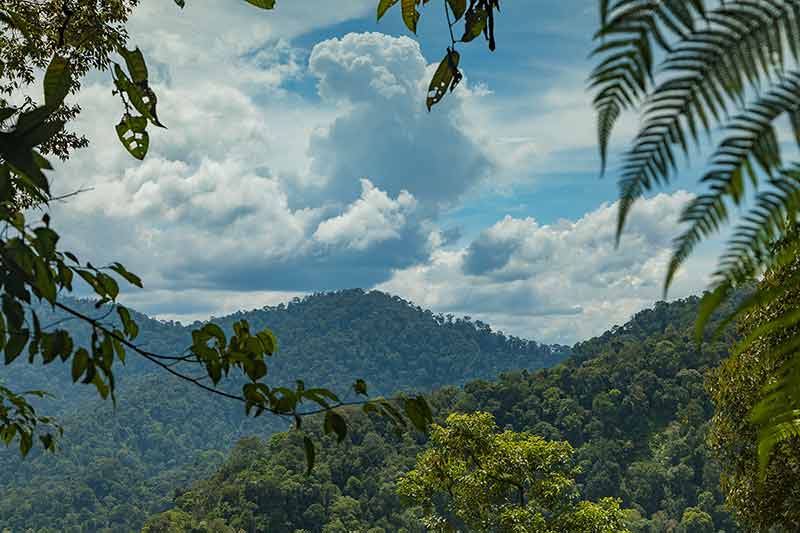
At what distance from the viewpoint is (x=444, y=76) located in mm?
1035

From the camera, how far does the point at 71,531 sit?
4638 centimetres

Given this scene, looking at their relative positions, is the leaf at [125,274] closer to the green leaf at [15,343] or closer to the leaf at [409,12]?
the green leaf at [15,343]

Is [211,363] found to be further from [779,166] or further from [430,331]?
[430,331]

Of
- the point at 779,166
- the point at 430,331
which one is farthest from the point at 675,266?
the point at 430,331

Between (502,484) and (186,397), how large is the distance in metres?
78.3

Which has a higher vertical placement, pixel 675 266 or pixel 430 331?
pixel 430 331

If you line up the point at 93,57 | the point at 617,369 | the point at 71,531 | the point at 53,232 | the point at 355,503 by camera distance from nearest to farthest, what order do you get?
the point at 53,232
the point at 93,57
the point at 355,503
the point at 617,369
the point at 71,531

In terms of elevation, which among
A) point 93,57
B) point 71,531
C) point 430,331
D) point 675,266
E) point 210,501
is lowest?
point 71,531

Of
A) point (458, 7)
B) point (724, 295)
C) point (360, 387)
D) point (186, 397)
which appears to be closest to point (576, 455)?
point (360, 387)

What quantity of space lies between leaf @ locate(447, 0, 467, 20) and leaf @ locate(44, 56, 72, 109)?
481 millimetres

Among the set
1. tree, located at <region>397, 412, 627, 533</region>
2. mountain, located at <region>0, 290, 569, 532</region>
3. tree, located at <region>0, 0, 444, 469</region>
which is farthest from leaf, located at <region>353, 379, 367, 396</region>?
mountain, located at <region>0, 290, 569, 532</region>

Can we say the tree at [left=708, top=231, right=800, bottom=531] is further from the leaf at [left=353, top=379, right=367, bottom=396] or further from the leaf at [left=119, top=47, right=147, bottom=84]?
the leaf at [left=119, top=47, right=147, bottom=84]

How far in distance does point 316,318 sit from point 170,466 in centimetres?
3410

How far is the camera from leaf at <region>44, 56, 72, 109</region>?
0.89m
